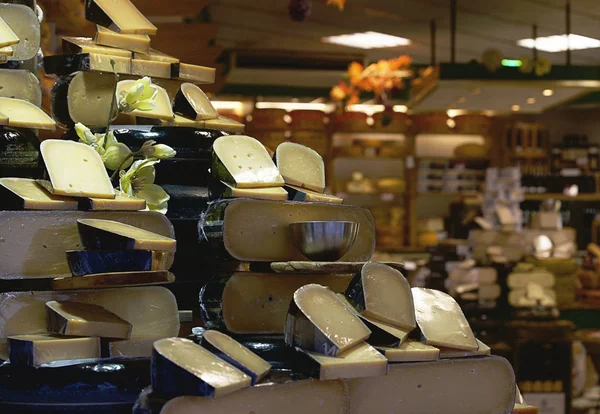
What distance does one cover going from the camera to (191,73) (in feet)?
7.06

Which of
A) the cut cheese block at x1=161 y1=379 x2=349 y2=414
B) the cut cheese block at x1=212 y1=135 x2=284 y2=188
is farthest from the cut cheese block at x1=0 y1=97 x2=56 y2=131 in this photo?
the cut cheese block at x1=161 y1=379 x2=349 y2=414

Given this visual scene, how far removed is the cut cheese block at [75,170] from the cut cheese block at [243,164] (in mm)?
239

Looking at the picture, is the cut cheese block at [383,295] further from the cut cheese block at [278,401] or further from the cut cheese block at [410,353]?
the cut cheese block at [278,401]

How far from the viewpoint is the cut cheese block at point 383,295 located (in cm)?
157

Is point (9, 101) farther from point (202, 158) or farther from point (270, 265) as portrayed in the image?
point (270, 265)

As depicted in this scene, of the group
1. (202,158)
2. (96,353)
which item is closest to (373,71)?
Result: (202,158)

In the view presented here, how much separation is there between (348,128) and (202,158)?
8.74m

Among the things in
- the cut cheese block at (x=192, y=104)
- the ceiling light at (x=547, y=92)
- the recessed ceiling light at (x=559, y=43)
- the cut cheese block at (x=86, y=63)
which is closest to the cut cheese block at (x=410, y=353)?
the cut cheese block at (x=192, y=104)

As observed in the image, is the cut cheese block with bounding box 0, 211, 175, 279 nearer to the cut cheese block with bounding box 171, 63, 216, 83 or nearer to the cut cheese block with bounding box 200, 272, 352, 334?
the cut cheese block with bounding box 200, 272, 352, 334

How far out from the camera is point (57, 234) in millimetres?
1650

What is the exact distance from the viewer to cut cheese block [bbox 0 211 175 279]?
1.60 meters

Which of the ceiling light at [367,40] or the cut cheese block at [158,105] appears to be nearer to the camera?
the cut cheese block at [158,105]

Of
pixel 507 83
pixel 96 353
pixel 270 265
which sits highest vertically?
pixel 507 83

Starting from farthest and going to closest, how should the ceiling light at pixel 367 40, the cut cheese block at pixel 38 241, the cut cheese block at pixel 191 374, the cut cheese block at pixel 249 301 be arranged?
1. the ceiling light at pixel 367 40
2. the cut cheese block at pixel 249 301
3. the cut cheese block at pixel 38 241
4. the cut cheese block at pixel 191 374
